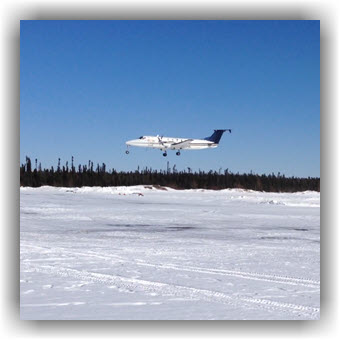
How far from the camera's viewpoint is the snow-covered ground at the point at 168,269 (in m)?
5.68

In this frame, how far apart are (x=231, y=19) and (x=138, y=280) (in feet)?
10.4

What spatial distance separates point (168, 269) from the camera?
788 centimetres

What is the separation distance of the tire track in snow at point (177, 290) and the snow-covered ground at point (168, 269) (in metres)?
0.01

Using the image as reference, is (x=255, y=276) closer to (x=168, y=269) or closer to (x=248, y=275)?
(x=248, y=275)

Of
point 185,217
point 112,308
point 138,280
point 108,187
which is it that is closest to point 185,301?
point 112,308

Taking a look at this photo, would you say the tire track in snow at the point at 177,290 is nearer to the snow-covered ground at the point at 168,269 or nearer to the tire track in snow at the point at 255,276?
the snow-covered ground at the point at 168,269

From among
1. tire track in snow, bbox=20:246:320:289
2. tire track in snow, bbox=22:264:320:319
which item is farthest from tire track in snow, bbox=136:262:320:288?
tire track in snow, bbox=22:264:320:319

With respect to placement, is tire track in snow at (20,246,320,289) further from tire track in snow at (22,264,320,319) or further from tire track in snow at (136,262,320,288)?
tire track in snow at (22,264,320,319)

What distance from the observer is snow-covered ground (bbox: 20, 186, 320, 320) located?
568 cm

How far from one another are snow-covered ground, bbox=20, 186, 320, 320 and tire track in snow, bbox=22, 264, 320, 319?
0.01 meters

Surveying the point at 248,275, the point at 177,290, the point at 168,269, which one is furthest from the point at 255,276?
the point at 177,290

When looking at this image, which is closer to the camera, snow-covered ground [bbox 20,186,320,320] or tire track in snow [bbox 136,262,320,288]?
snow-covered ground [bbox 20,186,320,320]

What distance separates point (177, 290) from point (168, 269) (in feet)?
4.79

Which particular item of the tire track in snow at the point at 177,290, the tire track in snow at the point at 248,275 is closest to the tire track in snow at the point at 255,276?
the tire track in snow at the point at 248,275
